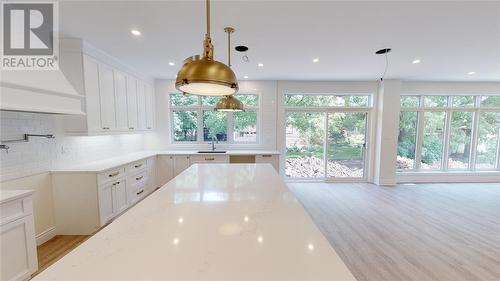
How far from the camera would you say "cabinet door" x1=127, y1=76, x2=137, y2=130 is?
12.8 feet

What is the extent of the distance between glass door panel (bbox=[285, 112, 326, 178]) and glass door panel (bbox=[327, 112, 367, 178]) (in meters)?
0.23

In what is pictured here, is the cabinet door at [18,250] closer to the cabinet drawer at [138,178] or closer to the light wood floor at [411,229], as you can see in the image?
the cabinet drawer at [138,178]

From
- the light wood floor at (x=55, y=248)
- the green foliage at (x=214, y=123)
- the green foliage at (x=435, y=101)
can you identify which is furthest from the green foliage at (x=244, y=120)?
the green foliage at (x=435, y=101)

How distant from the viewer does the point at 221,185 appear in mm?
1938

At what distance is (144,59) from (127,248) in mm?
3442

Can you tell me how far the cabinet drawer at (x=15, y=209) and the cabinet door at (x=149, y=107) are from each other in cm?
290

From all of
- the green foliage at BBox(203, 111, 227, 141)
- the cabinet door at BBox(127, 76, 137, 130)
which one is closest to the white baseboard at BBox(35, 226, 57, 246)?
the cabinet door at BBox(127, 76, 137, 130)

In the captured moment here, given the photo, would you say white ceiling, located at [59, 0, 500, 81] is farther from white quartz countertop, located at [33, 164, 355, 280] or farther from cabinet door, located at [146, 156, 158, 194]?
cabinet door, located at [146, 156, 158, 194]

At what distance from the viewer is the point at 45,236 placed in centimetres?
260

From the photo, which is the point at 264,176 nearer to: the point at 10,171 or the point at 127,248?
the point at 127,248

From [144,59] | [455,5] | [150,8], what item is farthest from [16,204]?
[455,5]

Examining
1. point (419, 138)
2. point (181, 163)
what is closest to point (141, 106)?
point (181, 163)

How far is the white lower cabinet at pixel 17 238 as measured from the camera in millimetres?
1688

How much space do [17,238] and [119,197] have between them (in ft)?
Answer: 4.66
